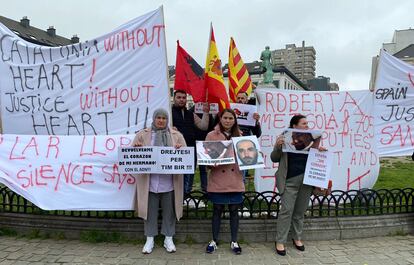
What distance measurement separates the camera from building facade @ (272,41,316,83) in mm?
124188

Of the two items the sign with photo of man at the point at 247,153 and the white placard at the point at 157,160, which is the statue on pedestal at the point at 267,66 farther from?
the white placard at the point at 157,160

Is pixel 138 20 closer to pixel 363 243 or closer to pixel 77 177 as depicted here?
pixel 77 177

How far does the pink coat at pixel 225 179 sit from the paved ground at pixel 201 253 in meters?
0.82

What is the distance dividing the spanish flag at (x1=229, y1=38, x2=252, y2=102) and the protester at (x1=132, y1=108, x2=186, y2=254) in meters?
1.64

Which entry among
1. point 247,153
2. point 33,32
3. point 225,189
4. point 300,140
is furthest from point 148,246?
point 33,32

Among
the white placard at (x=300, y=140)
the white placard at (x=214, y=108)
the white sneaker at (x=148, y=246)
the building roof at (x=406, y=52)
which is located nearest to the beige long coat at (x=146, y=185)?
the white sneaker at (x=148, y=246)

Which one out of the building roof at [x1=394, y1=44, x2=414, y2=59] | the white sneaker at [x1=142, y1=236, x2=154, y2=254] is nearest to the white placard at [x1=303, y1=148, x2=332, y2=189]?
the white sneaker at [x1=142, y1=236, x2=154, y2=254]

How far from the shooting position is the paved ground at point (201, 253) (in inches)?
169

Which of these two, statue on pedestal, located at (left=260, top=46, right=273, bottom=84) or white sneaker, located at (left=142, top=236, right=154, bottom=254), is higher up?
statue on pedestal, located at (left=260, top=46, right=273, bottom=84)

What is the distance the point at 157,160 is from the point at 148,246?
1.09 metres

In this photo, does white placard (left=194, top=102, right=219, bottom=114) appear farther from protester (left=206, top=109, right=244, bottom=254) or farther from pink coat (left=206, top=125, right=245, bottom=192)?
pink coat (left=206, top=125, right=245, bottom=192)

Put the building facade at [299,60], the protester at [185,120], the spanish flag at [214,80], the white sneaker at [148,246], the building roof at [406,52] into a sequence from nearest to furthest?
the white sneaker at [148,246]
the spanish flag at [214,80]
the protester at [185,120]
the building roof at [406,52]
the building facade at [299,60]

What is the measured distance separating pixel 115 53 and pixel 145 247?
2.80 meters

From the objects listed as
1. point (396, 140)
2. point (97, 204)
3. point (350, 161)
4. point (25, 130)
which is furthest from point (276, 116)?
point (25, 130)
